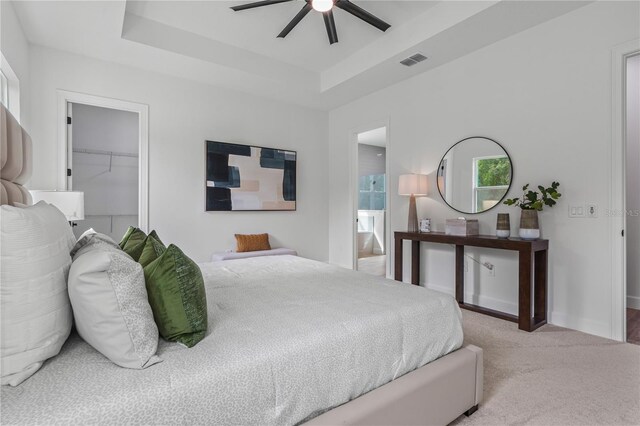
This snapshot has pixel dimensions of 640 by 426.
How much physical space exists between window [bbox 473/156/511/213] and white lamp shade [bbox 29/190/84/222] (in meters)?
3.93

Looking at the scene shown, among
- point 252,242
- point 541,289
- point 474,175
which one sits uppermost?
point 474,175

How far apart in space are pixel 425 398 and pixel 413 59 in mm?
3457

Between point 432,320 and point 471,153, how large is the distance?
2.57 m

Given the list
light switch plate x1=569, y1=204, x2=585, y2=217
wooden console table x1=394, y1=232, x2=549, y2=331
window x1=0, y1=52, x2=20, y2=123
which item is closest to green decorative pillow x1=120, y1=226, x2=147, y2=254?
window x1=0, y1=52, x2=20, y2=123

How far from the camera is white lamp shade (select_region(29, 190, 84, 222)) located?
2809 millimetres

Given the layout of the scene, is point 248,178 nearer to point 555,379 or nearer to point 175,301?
point 175,301

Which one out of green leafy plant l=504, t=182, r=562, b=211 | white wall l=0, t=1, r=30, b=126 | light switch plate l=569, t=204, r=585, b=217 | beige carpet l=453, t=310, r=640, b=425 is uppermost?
white wall l=0, t=1, r=30, b=126

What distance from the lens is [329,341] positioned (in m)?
1.26

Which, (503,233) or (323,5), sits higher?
(323,5)

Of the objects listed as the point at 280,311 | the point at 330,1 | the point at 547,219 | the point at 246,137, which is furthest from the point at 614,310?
the point at 246,137

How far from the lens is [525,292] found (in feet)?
9.20

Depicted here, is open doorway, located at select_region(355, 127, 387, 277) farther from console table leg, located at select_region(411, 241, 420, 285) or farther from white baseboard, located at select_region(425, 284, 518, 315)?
white baseboard, located at select_region(425, 284, 518, 315)

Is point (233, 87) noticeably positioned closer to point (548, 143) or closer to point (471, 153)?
point (471, 153)

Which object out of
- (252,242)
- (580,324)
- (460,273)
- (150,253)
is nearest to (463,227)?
(460,273)
